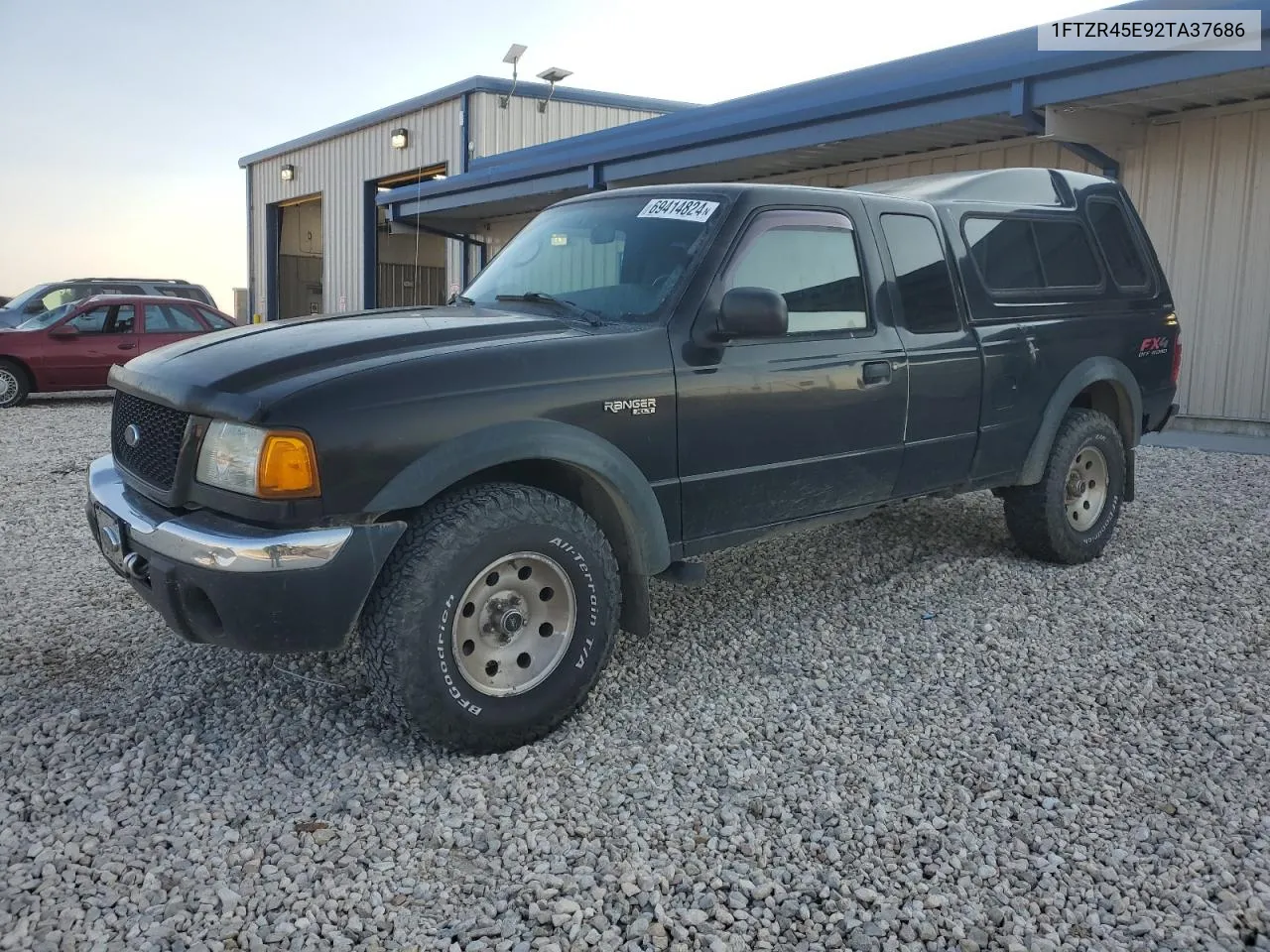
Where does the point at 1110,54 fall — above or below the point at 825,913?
above

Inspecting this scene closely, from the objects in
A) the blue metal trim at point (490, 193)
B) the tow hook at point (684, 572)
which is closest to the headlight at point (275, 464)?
the tow hook at point (684, 572)

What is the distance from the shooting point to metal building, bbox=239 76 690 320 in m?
20.2

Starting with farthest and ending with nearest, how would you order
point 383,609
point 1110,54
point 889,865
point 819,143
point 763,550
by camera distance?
point 819,143 → point 1110,54 → point 763,550 → point 383,609 → point 889,865

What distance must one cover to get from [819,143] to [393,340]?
8.71 metres

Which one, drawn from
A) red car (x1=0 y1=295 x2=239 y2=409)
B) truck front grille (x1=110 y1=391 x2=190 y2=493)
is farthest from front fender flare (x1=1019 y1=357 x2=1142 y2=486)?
red car (x1=0 y1=295 x2=239 y2=409)

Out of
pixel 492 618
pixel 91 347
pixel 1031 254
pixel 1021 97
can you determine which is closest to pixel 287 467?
pixel 492 618

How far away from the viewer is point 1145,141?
32.9 feet

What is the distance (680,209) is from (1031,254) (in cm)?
223

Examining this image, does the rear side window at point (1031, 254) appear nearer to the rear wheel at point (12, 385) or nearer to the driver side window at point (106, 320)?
the driver side window at point (106, 320)

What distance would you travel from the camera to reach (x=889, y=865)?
9.02 feet

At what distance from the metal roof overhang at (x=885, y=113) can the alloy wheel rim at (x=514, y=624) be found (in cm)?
746

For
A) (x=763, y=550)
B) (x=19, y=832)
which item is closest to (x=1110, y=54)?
(x=763, y=550)

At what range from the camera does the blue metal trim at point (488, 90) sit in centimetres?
1977

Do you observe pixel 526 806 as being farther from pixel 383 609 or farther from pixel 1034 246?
pixel 1034 246
